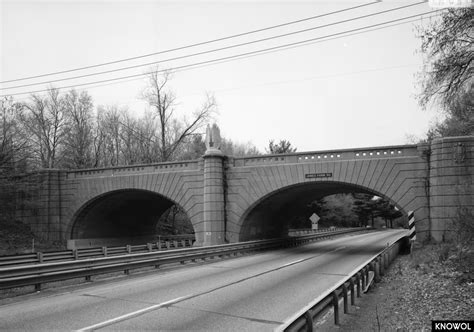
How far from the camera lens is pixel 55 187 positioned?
3259cm

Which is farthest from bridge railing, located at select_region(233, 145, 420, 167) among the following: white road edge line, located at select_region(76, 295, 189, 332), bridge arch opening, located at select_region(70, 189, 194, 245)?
white road edge line, located at select_region(76, 295, 189, 332)

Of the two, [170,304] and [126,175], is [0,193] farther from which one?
[170,304]

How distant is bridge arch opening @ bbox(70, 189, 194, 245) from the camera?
32.5 metres

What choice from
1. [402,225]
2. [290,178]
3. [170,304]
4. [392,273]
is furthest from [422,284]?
[402,225]

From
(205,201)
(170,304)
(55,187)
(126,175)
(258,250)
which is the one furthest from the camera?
(55,187)

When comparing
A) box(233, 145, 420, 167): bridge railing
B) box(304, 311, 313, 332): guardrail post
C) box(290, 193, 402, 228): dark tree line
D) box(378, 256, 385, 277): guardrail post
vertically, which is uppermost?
box(233, 145, 420, 167): bridge railing

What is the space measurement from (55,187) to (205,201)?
14238 millimetres

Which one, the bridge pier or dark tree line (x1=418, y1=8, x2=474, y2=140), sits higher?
dark tree line (x1=418, y1=8, x2=474, y2=140)

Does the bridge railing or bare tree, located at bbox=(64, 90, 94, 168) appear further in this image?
bare tree, located at bbox=(64, 90, 94, 168)

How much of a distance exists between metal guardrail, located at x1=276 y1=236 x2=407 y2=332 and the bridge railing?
9.27 metres

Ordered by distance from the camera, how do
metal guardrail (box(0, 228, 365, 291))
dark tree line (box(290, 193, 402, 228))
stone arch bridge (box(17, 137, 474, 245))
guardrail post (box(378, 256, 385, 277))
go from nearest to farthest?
1. metal guardrail (box(0, 228, 365, 291))
2. guardrail post (box(378, 256, 385, 277))
3. stone arch bridge (box(17, 137, 474, 245))
4. dark tree line (box(290, 193, 402, 228))

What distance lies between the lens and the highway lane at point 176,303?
→ 7293 millimetres

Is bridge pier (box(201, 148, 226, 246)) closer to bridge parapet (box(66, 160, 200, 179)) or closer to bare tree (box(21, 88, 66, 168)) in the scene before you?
bridge parapet (box(66, 160, 200, 179))

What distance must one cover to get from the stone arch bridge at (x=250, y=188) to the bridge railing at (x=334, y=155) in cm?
5
